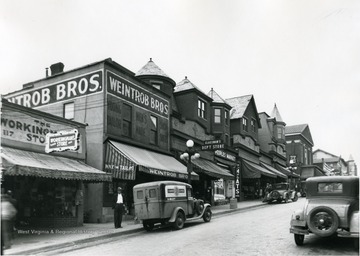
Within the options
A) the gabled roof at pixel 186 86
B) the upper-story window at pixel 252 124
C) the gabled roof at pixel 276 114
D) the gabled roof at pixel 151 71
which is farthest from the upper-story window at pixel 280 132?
the gabled roof at pixel 151 71

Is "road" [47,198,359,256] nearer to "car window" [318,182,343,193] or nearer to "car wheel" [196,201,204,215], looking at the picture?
"car window" [318,182,343,193]

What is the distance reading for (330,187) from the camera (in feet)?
36.6

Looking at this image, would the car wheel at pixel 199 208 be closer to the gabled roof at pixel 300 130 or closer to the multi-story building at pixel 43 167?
the multi-story building at pixel 43 167

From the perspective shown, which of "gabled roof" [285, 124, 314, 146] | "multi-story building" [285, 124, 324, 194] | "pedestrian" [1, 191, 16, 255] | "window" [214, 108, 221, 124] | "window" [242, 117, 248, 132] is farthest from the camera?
"gabled roof" [285, 124, 314, 146]

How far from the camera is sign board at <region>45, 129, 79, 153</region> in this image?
1373cm

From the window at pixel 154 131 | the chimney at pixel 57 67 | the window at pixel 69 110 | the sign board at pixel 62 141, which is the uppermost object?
the chimney at pixel 57 67

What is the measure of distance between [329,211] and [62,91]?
52.0 feet

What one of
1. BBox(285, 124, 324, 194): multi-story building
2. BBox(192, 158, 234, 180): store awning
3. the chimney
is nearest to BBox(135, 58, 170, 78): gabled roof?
the chimney

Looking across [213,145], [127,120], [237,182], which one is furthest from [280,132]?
[127,120]

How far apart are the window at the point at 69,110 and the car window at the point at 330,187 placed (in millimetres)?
13759

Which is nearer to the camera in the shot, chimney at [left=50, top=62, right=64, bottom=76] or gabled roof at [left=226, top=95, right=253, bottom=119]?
chimney at [left=50, top=62, right=64, bottom=76]

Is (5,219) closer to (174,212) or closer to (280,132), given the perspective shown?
(174,212)

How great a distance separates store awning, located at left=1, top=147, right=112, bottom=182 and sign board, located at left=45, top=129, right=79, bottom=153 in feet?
2.20

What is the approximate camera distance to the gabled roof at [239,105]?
1513 inches
